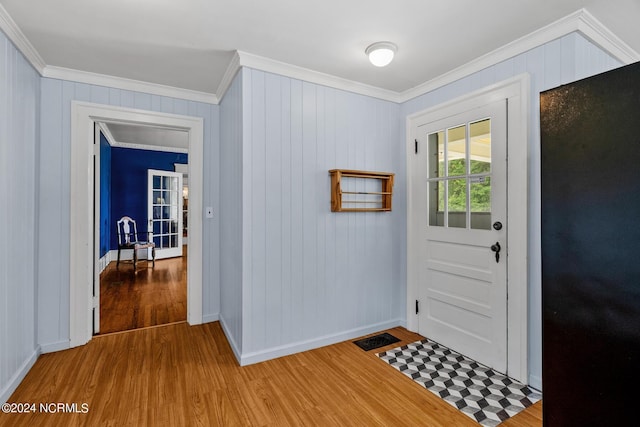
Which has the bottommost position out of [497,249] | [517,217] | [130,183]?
[497,249]

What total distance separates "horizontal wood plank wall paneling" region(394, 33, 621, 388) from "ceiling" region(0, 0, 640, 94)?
0.16m

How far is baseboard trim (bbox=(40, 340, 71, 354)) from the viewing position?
263cm

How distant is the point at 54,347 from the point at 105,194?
4050mm

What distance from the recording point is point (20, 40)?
7.11 feet

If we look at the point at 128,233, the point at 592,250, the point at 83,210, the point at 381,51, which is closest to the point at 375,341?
the point at 592,250

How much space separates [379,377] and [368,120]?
222 centimetres

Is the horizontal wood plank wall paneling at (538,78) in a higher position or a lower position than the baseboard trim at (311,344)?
higher

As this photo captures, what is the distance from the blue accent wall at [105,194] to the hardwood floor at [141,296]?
545 mm

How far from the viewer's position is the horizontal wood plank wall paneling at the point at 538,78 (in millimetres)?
1997

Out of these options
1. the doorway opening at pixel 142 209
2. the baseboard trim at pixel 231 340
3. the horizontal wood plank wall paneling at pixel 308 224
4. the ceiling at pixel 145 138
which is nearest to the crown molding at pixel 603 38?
the horizontal wood plank wall paneling at pixel 308 224

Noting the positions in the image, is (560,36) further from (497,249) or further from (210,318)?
(210,318)

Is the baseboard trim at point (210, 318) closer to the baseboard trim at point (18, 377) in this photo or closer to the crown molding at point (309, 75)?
the baseboard trim at point (18, 377)

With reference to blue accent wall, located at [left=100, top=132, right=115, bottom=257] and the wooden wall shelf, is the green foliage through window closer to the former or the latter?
the wooden wall shelf

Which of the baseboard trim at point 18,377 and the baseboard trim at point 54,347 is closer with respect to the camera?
the baseboard trim at point 18,377
